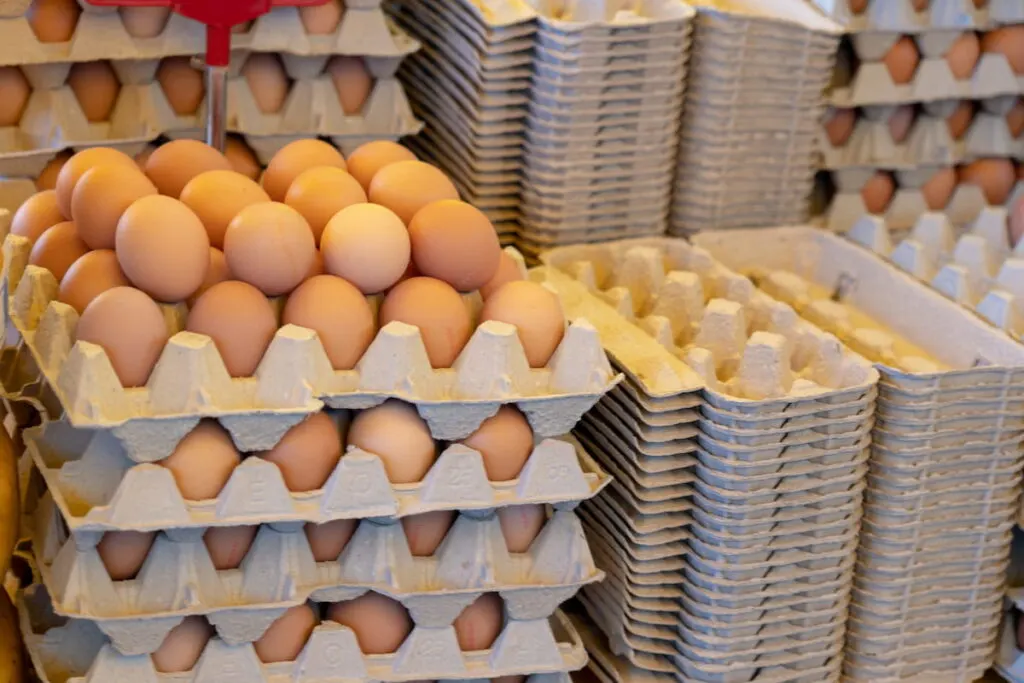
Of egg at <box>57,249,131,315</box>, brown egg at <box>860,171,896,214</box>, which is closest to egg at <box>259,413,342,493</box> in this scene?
egg at <box>57,249,131,315</box>

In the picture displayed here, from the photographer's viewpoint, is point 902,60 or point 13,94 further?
point 902,60

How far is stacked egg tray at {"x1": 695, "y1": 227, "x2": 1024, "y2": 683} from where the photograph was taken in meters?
1.83

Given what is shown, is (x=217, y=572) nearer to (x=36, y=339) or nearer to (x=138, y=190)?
(x=36, y=339)

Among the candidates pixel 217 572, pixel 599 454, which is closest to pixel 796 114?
pixel 599 454

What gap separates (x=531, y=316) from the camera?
1.57 meters

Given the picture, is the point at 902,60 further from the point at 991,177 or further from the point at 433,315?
the point at 433,315

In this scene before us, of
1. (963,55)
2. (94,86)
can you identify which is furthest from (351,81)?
(963,55)

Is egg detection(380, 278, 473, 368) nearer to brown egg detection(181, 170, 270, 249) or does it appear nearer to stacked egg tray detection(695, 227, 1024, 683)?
brown egg detection(181, 170, 270, 249)

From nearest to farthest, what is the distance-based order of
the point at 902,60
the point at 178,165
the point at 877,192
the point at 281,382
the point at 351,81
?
the point at 281,382
the point at 178,165
the point at 351,81
the point at 902,60
the point at 877,192

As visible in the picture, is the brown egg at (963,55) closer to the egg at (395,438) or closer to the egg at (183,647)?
the egg at (395,438)

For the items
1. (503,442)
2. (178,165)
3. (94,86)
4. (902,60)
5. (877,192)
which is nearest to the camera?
(503,442)

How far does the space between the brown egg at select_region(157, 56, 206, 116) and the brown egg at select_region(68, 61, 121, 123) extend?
0.07 meters

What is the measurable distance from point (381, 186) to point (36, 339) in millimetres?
424

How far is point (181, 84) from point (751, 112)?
865 mm
